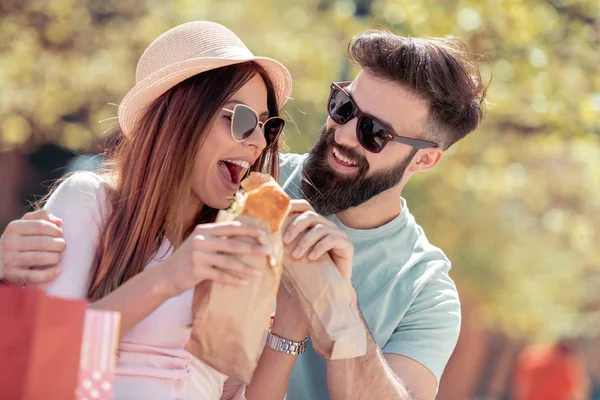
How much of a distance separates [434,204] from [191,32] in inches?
371

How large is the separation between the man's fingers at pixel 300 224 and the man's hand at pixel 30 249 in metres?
0.70

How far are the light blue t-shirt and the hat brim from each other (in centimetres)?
80

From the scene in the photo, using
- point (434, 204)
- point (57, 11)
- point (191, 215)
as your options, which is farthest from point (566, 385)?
point (191, 215)

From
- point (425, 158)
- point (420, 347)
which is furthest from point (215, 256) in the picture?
point (425, 158)

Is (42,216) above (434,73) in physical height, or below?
above

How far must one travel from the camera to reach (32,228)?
2736mm

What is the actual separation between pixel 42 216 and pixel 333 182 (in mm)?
1426

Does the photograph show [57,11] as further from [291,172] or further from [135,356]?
[135,356]

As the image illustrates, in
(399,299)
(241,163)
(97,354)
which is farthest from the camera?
(399,299)

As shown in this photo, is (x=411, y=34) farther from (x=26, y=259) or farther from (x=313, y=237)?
(x=26, y=259)

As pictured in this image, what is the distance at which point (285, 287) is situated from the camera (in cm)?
283

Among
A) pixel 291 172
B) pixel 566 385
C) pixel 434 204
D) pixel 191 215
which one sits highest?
A: pixel 191 215

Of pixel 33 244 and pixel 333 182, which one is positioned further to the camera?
pixel 333 182

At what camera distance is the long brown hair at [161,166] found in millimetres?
3029
